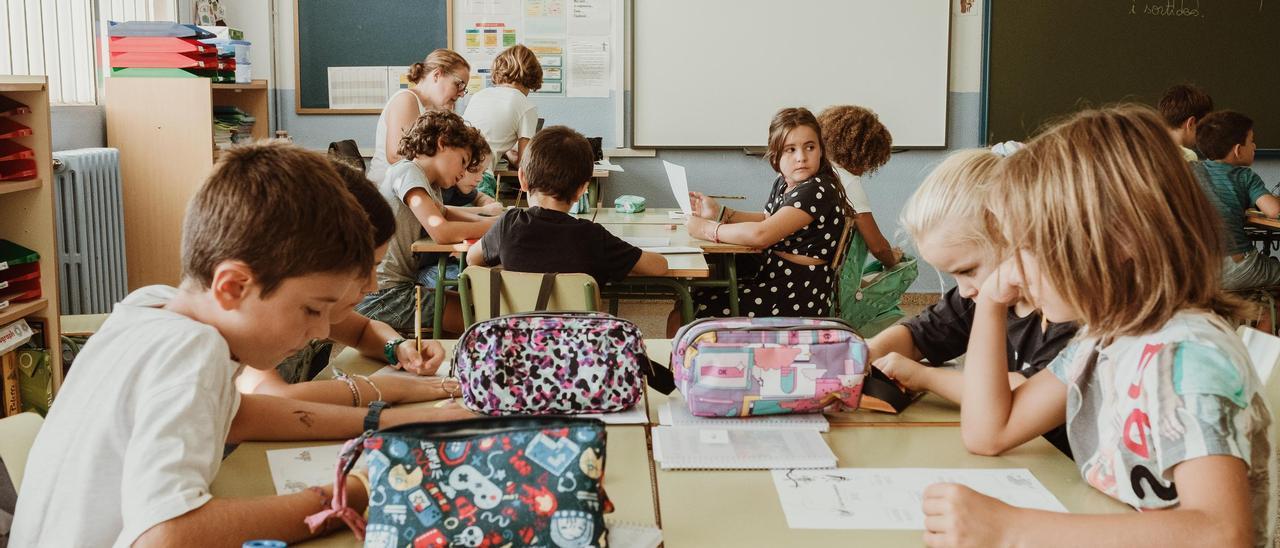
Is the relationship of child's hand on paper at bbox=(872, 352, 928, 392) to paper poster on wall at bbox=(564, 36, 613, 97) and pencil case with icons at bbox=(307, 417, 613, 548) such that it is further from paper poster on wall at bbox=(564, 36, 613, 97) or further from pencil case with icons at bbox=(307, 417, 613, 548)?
paper poster on wall at bbox=(564, 36, 613, 97)

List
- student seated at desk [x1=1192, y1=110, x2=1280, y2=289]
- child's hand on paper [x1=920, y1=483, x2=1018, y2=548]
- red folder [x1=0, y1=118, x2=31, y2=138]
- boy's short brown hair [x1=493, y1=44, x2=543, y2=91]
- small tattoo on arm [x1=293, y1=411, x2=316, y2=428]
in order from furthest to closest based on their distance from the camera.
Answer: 1. boy's short brown hair [x1=493, y1=44, x2=543, y2=91]
2. student seated at desk [x1=1192, y1=110, x2=1280, y2=289]
3. red folder [x1=0, y1=118, x2=31, y2=138]
4. small tattoo on arm [x1=293, y1=411, x2=316, y2=428]
5. child's hand on paper [x1=920, y1=483, x2=1018, y2=548]

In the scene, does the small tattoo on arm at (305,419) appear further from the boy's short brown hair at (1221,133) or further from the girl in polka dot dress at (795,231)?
the boy's short brown hair at (1221,133)

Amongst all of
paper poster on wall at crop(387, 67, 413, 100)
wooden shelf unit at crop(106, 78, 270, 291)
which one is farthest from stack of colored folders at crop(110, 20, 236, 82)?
paper poster on wall at crop(387, 67, 413, 100)

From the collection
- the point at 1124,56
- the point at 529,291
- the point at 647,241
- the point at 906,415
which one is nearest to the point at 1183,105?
the point at 1124,56

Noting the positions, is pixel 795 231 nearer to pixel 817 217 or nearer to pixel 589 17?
pixel 817 217

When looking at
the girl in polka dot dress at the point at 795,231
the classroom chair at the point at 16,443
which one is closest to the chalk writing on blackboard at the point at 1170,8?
the girl in polka dot dress at the point at 795,231

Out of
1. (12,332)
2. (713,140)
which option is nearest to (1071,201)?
(12,332)

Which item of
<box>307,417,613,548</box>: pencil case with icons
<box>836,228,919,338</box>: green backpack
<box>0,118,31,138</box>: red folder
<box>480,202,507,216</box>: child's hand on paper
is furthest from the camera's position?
<box>480,202,507,216</box>: child's hand on paper

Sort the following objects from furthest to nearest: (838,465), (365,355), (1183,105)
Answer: (1183,105) < (365,355) < (838,465)

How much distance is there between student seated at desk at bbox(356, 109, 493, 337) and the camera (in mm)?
3643

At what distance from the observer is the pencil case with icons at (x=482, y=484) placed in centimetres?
104

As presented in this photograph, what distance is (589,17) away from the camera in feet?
19.8

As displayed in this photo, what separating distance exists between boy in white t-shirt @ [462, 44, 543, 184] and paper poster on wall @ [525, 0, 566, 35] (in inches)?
33.9

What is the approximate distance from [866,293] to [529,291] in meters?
1.56
